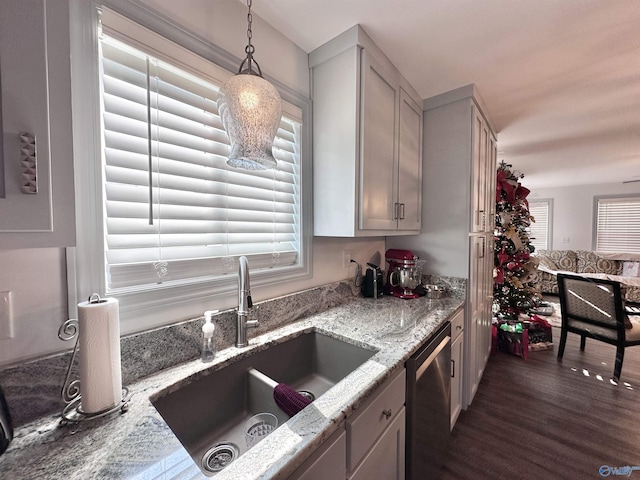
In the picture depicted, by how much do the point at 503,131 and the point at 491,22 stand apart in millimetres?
1833

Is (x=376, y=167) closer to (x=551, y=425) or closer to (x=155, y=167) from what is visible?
(x=155, y=167)

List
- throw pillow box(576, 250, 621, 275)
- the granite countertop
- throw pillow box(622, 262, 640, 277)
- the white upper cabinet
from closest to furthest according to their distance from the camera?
the granite countertop → the white upper cabinet → throw pillow box(622, 262, 640, 277) → throw pillow box(576, 250, 621, 275)

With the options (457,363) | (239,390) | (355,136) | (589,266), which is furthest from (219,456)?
(589,266)

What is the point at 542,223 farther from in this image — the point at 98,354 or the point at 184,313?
the point at 98,354

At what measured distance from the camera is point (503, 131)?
9.00 feet

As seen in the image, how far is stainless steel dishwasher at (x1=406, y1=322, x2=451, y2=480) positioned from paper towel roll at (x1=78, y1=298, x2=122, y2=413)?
100 cm

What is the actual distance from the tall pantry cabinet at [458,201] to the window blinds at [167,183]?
1370 millimetres

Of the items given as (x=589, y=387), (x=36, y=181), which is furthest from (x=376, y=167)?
(x=589, y=387)

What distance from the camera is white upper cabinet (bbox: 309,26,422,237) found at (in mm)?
1334

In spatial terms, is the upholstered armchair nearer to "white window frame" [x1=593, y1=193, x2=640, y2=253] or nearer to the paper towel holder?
the paper towel holder

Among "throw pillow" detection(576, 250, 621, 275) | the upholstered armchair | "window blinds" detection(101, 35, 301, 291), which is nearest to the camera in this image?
"window blinds" detection(101, 35, 301, 291)

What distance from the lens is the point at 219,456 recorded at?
85cm

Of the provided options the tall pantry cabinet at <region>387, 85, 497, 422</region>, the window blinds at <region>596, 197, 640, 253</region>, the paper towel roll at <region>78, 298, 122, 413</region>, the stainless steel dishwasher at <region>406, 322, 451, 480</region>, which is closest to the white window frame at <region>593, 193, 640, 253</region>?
the window blinds at <region>596, 197, 640, 253</region>

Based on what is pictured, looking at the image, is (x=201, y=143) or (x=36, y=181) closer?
(x=36, y=181)
